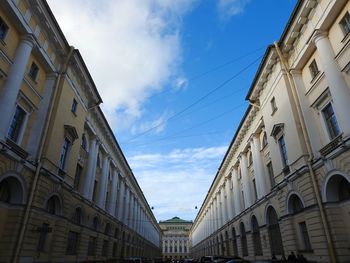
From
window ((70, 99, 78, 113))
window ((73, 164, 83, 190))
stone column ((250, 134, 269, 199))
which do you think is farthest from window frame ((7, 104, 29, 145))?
stone column ((250, 134, 269, 199))

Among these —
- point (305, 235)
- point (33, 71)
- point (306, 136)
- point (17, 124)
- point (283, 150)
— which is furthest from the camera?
point (283, 150)

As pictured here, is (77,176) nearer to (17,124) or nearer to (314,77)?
(17,124)

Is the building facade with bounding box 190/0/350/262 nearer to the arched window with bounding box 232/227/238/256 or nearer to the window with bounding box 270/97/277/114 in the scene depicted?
the window with bounding box 270/97/277/114

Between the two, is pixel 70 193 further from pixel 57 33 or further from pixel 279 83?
pixel 279 83

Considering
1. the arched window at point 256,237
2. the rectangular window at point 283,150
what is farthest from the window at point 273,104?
the arched window at point 256,237

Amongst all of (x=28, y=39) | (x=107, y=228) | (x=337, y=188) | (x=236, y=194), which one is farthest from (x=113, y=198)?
(x=337, y=188)

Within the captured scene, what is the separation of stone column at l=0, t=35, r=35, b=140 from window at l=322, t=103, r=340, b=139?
53.9 ft

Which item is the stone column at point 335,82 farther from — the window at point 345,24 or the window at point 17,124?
the window at point 17,124

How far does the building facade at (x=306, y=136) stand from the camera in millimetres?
13930

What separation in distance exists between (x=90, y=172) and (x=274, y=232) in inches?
633

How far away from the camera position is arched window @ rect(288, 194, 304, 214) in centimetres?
1804

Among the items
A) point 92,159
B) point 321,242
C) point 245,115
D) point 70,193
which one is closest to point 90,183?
point 92,159

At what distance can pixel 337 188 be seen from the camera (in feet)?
47.7

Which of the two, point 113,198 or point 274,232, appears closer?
point 274,232
